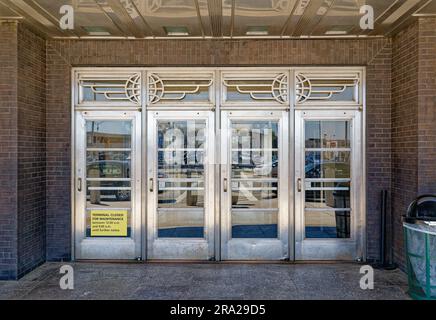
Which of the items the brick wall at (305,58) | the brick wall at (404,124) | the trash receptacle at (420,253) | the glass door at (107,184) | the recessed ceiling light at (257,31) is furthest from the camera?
the glass door at (107,184)

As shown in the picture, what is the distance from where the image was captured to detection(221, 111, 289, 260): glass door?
586 cm

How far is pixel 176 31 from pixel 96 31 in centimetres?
113

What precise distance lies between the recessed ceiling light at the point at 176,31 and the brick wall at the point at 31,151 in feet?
6.20

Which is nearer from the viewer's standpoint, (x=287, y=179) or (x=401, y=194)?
(x=401, y=194)

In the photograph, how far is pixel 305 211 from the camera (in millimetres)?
5883

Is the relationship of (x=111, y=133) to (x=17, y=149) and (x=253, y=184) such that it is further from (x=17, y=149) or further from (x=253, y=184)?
(x=253, y=184)

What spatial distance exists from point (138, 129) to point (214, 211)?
5.50 feet

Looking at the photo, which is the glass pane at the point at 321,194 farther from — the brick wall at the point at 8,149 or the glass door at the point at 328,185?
the brick wall at the point at 8,149

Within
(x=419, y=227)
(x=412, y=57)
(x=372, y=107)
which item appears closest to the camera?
(x=419, y=227)

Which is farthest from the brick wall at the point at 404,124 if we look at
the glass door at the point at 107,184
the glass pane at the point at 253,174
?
the glass door at the point at 107,184

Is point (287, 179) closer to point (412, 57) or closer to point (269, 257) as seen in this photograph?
point (269, 257)

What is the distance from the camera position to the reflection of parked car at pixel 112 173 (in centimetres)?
594

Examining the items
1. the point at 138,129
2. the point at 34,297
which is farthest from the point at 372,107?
the point at 34,297

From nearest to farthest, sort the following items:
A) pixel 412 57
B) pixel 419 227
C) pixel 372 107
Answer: pixel 419 227 → pixel 412 57 → pixel 372 107
